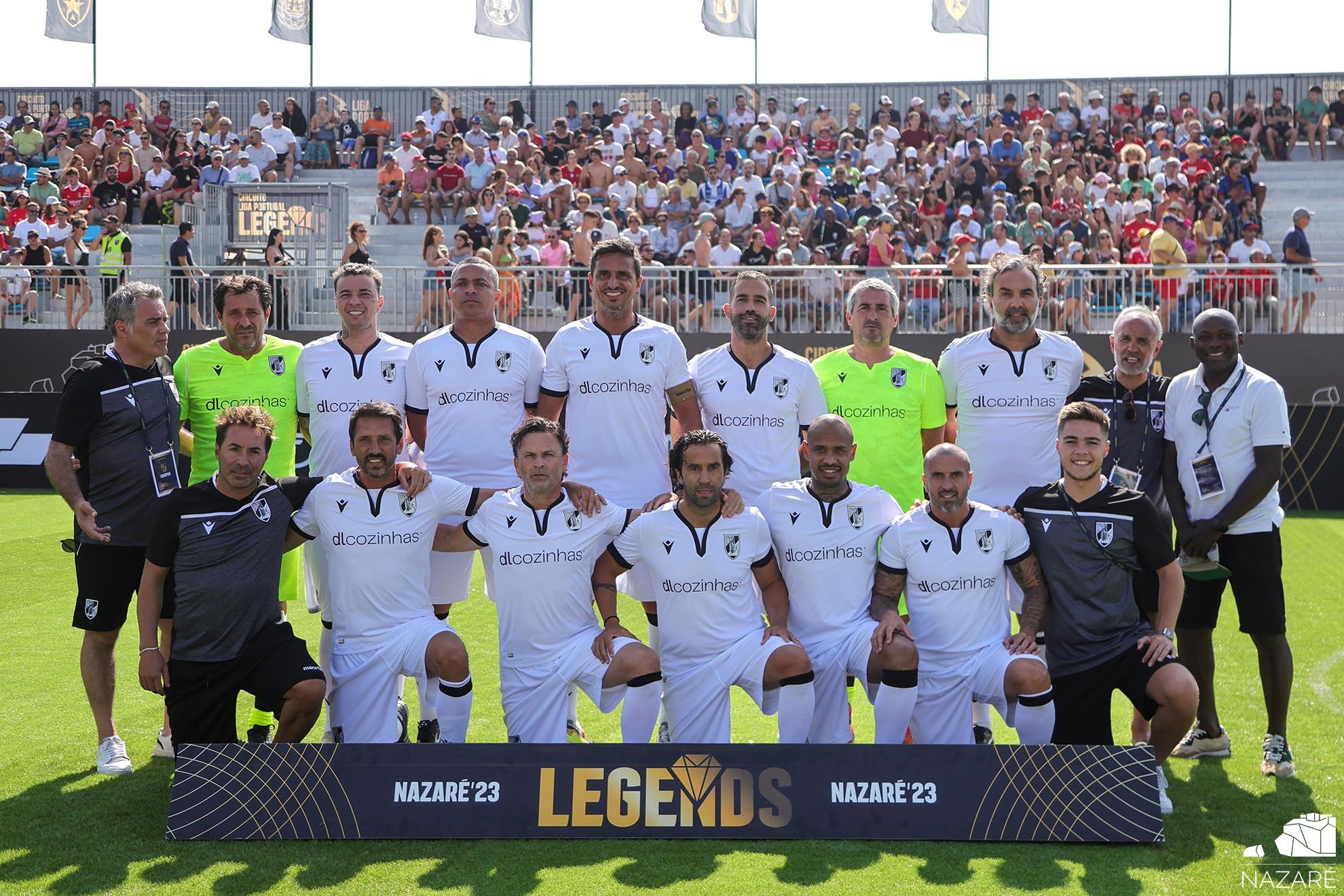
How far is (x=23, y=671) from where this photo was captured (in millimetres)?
7961

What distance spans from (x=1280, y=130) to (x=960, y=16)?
25.3 ft

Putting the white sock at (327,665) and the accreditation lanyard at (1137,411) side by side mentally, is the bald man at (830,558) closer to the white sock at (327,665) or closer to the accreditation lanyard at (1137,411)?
the accreditation lanyard at (1137,411)

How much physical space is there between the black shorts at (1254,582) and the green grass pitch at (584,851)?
2.23 ft

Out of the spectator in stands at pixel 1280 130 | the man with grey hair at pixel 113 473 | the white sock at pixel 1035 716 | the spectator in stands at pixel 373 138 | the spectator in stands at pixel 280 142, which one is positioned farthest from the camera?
the spectator in stands at pixel 373 138

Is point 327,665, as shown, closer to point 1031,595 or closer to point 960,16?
point 1031,595

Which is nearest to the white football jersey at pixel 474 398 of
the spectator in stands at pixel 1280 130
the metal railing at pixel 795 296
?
the metal railing at pixel 795 296

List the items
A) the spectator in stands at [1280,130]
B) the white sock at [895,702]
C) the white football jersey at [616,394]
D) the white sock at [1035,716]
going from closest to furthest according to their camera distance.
→ the white sock at [1035,716] < the white sock at [895,702] < the white football jersey at [616,394] < the spectator in stands at [1280,130]

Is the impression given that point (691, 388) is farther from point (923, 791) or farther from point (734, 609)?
point (923, 791)

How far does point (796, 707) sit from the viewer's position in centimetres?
567

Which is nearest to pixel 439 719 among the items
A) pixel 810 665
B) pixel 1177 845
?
pixel 810 665

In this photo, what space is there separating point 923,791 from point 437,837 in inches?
73.8

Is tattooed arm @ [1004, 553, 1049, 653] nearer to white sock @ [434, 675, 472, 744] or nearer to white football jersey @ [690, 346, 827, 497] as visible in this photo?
white football jersey @ [690, 346, 827, 497]

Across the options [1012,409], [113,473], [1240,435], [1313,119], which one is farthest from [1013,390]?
[1313,119]

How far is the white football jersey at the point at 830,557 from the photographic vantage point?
236 inches
